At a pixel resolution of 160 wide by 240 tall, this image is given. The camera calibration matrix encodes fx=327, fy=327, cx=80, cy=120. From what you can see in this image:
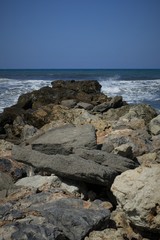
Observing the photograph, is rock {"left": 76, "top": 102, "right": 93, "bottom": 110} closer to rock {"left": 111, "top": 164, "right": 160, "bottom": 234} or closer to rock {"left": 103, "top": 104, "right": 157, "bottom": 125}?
rock {"left": 103, "top": 104, "right": 157, "bottom": 125}

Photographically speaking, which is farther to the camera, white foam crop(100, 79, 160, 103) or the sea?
white foam crop(100, 79, 160, 103)

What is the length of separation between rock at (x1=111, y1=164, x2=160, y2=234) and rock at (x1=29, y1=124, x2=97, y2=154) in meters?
1.62

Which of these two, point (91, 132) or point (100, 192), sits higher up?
point (91, 132)

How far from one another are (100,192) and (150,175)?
3.95 feet

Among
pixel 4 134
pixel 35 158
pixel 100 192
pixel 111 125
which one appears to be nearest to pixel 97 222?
pixel 100 192

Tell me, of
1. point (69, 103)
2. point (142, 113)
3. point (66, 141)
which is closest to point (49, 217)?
point (66, 141)

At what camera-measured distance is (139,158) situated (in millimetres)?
5844

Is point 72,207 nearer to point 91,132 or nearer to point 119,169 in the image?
point 119,169

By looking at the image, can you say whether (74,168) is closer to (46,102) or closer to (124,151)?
(124,151)

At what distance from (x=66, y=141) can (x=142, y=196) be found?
232 centimetres

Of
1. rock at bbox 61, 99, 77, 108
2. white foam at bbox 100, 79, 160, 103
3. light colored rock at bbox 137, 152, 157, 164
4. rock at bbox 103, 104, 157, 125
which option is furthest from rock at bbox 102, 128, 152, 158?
white foam at bbox 100, 79, 160, 103

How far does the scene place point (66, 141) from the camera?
5.94 meters

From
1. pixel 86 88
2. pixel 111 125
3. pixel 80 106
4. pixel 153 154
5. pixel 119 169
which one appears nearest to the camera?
pixel 119 169

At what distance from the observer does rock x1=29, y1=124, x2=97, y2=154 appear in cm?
582
